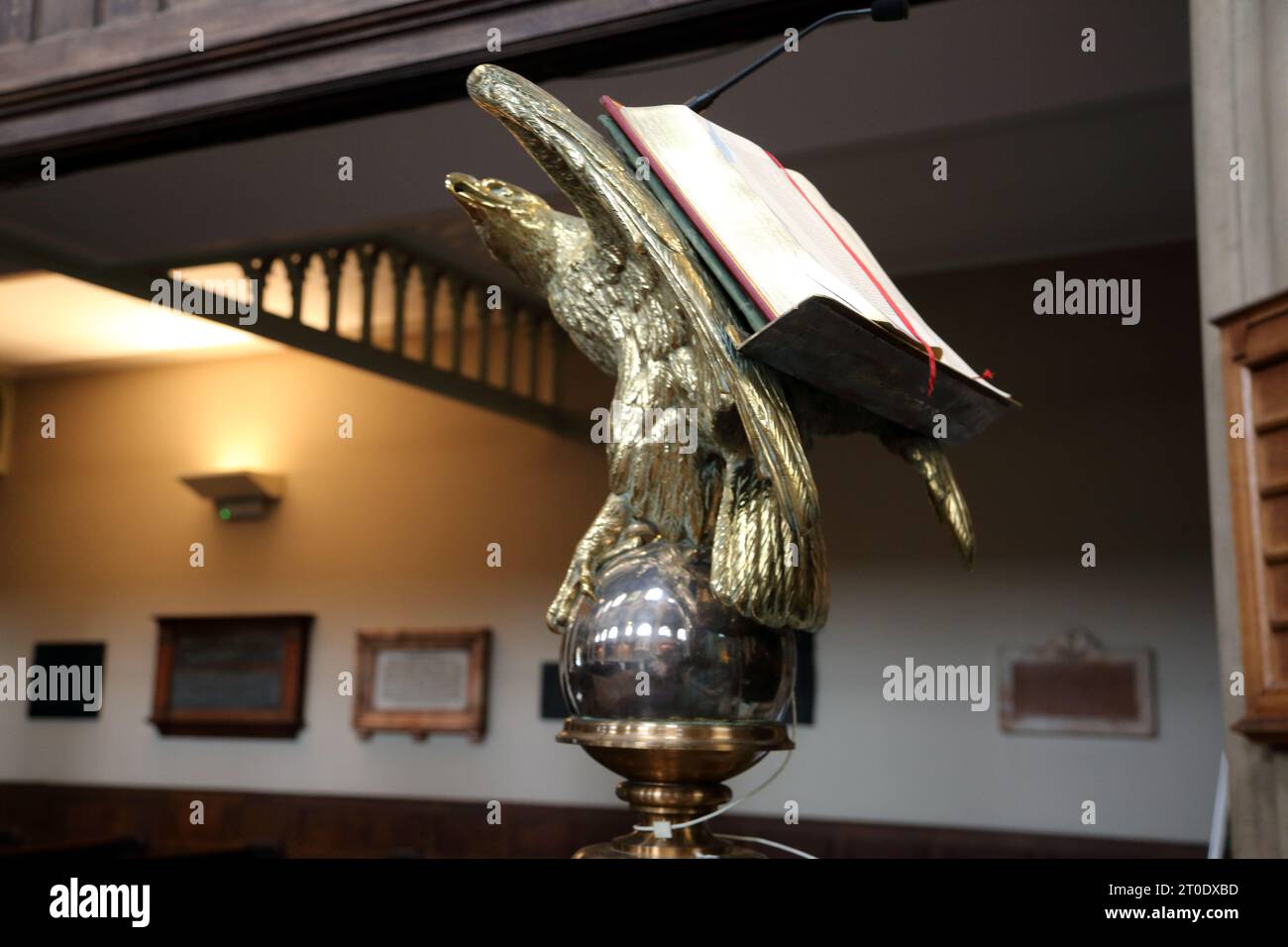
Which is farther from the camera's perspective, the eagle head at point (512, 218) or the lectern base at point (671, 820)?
the eagle head at point (512, 218)

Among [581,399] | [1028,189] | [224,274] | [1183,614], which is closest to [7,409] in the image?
[224,274]

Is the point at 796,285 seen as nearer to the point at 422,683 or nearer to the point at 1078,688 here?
the point at 1078,688

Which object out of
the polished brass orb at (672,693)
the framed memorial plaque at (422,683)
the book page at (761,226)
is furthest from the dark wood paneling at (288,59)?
the framed memorial plaque at (422,683)

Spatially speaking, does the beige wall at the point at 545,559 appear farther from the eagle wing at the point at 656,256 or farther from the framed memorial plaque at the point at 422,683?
the eagle wing at the point at 656,256

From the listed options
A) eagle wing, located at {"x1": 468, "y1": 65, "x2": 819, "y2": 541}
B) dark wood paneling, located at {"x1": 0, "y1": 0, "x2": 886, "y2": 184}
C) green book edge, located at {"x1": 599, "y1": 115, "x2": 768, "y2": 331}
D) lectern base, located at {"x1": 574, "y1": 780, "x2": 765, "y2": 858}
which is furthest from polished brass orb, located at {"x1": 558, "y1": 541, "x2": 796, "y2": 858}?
dark wood paneling, located at {"x1": 0, "y1": 0, "x2": 886, "y2": 184}

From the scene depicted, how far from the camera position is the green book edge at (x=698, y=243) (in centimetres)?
93

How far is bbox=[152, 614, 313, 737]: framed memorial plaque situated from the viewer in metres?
7.00

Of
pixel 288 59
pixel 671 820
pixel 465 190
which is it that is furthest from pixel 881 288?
pixel 288 59

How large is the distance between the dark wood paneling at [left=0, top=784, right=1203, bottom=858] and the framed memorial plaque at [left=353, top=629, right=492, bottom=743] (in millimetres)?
403

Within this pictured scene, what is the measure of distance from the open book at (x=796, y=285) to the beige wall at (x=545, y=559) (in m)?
4.47

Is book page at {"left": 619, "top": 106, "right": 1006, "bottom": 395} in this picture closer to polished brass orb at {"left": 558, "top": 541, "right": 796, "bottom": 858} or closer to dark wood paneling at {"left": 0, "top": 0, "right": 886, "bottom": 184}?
polished brass orb at {"left": 558, "top": 541, "right": 796, "bottom": 858}

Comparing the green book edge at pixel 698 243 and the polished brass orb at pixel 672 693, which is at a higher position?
the green book edge at pixel 698 243

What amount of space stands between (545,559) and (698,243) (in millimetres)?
5558
